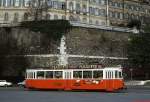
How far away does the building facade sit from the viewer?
9131 cm

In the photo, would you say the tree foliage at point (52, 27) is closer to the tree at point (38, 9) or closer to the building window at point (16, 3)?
the tree at point (38, 9)

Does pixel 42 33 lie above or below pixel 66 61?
above

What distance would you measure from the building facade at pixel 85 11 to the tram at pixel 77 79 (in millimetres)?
32859

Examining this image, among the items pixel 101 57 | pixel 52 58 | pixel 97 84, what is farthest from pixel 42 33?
pixel 97 84

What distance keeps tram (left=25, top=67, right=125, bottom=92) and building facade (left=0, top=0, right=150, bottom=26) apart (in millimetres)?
32859

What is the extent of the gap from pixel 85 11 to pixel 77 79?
53574mm

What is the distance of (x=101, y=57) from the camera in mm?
72250

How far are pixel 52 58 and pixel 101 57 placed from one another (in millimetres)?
8797

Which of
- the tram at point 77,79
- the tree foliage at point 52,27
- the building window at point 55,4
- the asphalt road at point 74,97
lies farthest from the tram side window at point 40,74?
the building window at point 55,4

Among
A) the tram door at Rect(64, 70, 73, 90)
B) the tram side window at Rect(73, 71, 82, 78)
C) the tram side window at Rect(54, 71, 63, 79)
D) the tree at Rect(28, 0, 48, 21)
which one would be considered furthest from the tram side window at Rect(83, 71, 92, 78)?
the tree at Rect(28, 0, 48, 21)

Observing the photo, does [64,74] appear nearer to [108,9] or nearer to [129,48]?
[129,48]

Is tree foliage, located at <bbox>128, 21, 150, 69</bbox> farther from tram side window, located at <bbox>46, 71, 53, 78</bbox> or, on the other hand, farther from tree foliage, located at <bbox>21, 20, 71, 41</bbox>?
tram side window, located at <bbox>46, 71, 53, 78</bbox>

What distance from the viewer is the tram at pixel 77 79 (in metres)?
45.8

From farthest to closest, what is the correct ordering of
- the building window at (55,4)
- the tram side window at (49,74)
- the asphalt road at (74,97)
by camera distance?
the building window at (55,4) → the tram side window at (49,74) → the asphalt road at (74,97)
